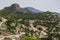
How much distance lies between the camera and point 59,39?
6638cm

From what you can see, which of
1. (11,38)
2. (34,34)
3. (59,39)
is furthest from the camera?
(34,34)

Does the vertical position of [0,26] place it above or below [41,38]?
above

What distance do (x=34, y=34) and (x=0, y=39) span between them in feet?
95.3

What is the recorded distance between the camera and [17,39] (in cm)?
5422

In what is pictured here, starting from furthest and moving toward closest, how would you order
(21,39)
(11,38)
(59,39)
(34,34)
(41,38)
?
(34,34), (41,38), (59,39), (21,39), (11,38)

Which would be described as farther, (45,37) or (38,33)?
(38,33)

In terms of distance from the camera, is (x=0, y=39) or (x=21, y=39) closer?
(x=0, y=39)

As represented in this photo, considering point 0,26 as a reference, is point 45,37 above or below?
below

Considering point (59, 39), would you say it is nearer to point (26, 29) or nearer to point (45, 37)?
point (45, 37)

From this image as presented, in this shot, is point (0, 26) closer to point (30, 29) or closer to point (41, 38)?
point (41, 38)

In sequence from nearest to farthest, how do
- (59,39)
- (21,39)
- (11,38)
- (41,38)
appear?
(11,38), (21,39), (59,39), (41,38)

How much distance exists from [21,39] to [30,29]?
25203mm

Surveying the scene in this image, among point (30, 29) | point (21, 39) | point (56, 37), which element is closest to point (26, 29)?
point (30, 29)

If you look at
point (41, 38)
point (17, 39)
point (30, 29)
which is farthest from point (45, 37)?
point (17, 39)
